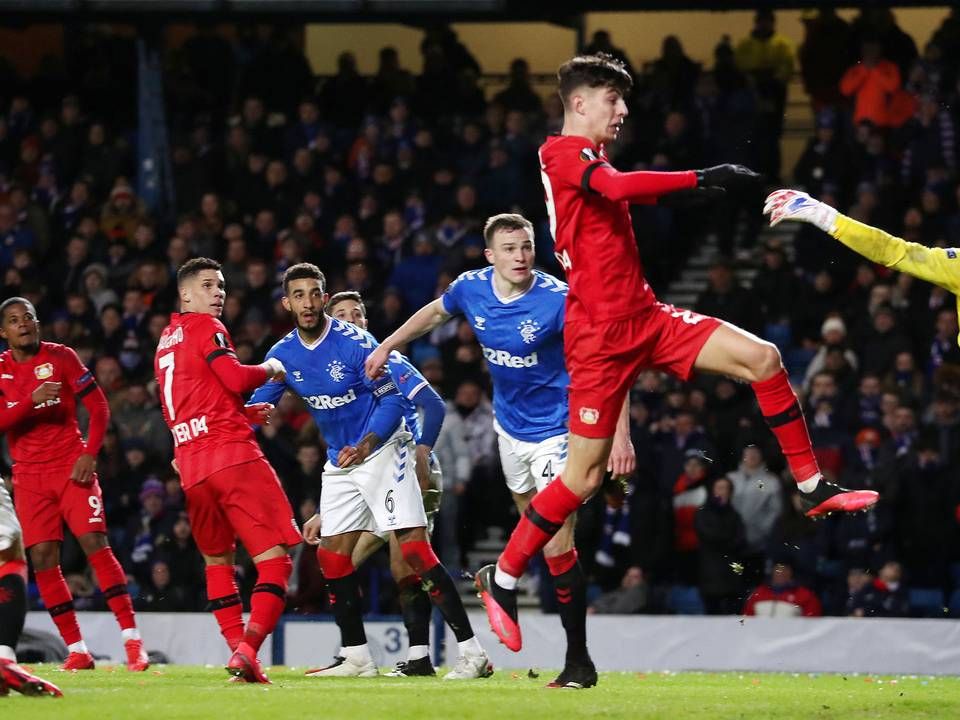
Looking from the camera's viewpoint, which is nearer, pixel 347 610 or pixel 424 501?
pixel 347 610

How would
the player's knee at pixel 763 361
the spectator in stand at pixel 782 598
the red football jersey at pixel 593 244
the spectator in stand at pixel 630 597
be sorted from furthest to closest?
the spectator in stand at pixel 630 597 < the spectator in stand at pixel 782 598 < the red football jersey at pixel 593 244 < the player's knee at pixel 763 361

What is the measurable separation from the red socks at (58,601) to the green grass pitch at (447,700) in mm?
716

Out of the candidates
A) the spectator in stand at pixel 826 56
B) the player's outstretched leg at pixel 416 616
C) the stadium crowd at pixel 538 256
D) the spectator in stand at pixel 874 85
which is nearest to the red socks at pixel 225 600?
the player's outstretched leg at pixel 416 616

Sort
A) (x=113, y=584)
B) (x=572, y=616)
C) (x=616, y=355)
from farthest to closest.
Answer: (x=113, y=584)
(x=572, y=616)
(x=616, y=355)

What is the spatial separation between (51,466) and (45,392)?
1.98 feet

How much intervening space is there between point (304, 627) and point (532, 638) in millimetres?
2018

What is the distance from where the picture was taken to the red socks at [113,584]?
Answer: 12.3m

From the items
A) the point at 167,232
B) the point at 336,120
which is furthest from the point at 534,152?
the point at 167,232

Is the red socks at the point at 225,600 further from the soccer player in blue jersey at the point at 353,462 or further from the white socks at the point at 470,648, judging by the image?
the white socks at the point at 470,648

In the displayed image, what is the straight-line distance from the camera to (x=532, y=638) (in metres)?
15.6

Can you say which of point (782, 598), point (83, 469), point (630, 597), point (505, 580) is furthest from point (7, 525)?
point (782, 598)

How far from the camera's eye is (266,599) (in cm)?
1044

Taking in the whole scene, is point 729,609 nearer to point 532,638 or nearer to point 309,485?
point 532,638

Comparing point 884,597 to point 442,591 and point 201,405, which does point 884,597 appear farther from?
point 201,405
